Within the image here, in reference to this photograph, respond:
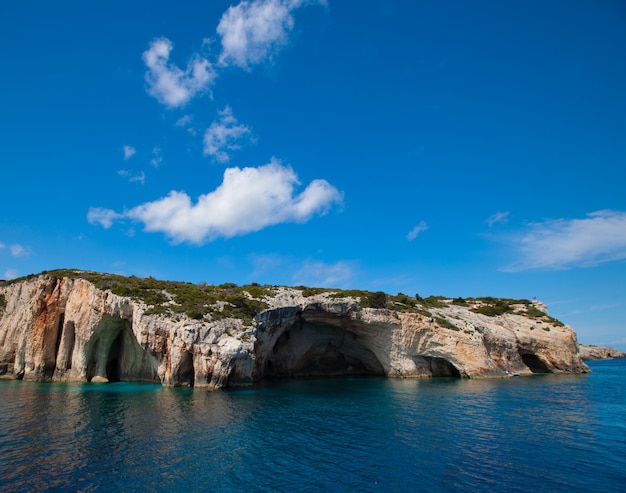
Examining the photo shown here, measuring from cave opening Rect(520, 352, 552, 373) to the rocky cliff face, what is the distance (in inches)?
22.9

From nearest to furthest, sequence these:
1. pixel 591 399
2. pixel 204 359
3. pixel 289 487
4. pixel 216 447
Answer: pixel 289 487 < pixel 216 447 < pixel 591 399 < pixel 204 359

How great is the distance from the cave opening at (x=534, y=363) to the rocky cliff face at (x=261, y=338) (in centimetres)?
58

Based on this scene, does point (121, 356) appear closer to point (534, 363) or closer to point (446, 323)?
point (446, 323)

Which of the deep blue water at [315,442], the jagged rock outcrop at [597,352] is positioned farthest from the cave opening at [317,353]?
the jagged rock outcrop at [597,352]

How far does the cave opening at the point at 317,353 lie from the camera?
61844mm

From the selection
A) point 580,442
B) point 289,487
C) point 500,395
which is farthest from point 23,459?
point 500,395

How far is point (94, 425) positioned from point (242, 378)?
21.2 m

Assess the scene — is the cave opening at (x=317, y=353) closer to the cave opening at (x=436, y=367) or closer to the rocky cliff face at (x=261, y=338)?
the rocky cliff face at (x=261, y=338)

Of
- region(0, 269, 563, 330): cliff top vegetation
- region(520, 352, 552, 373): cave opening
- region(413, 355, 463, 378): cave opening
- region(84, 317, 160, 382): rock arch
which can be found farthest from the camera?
region(520, 352, 552, 373): cave opening

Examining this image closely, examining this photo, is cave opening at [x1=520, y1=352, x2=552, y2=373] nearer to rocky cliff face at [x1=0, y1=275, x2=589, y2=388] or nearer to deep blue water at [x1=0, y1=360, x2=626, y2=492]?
rocky cliff face at [x1=0, y1=275, x2=589, y2=388]

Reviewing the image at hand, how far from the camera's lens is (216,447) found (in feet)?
70.0

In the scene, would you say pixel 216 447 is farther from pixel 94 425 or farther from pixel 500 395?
pixel 500 395

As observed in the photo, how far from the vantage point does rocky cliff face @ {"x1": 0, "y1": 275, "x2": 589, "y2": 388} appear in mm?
46031

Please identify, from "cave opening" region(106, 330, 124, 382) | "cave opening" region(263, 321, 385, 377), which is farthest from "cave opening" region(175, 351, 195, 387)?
"cave opening" region(106, 330, 124, 382)
